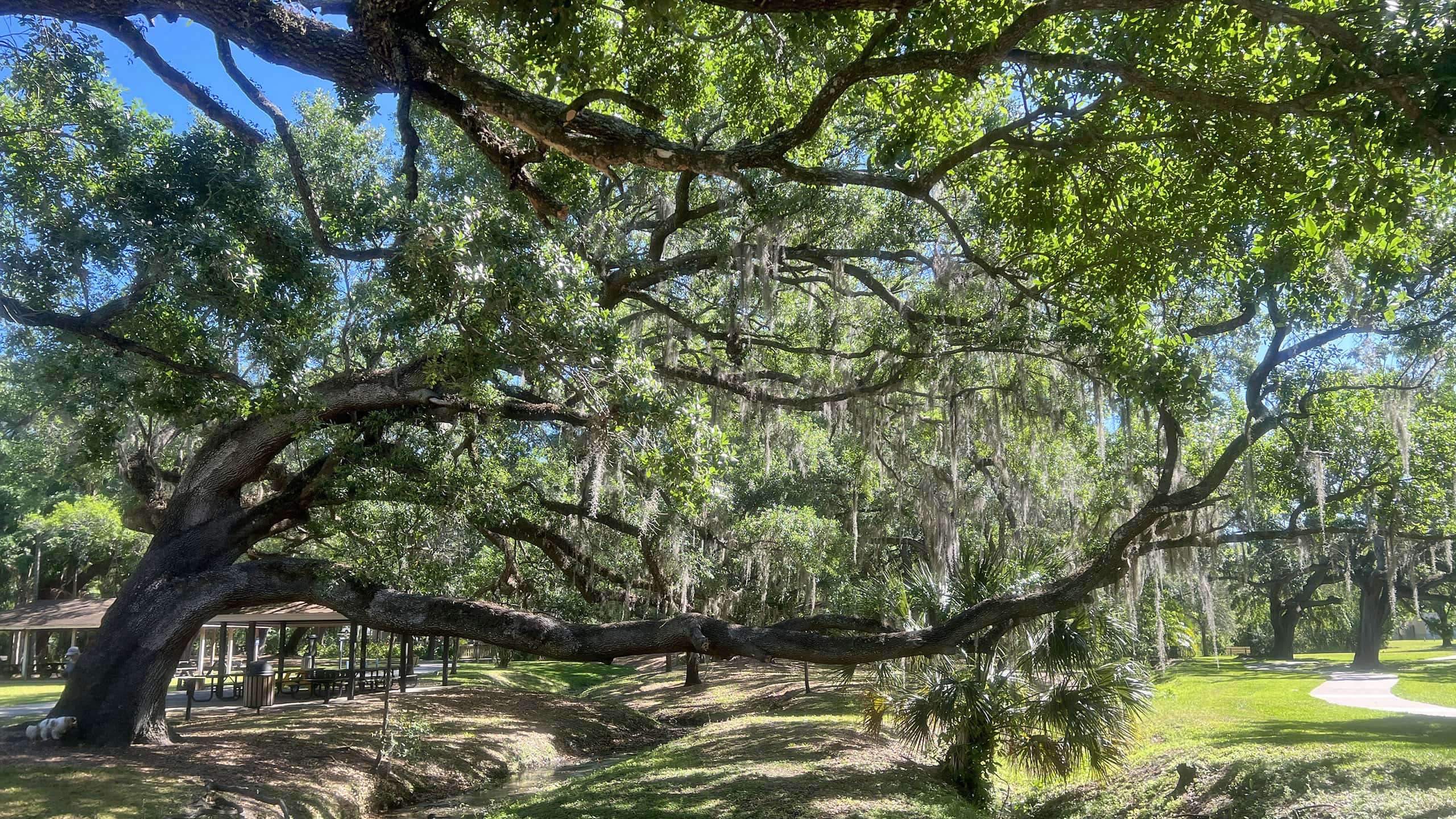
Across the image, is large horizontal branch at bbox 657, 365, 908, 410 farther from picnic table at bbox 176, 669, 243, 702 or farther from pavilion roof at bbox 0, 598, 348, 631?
picnic table at bbox 176, 669, 243, 702

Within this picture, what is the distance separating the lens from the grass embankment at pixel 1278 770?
819 cm

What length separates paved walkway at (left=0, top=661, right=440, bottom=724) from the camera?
15.8 metres

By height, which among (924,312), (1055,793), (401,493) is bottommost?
(1055,793)

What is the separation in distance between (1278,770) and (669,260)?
9.51 meters

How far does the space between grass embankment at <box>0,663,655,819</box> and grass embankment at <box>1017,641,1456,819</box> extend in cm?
831

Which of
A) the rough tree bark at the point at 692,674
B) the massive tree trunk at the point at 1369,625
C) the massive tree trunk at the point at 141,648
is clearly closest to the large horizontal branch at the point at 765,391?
the massive tree trunk at the point at 141,648

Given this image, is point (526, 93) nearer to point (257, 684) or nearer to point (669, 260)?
point (669, 260)

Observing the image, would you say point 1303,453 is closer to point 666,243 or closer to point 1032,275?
point 1032,275

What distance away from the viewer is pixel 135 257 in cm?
867

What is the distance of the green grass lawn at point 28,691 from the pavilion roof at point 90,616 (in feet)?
5.59

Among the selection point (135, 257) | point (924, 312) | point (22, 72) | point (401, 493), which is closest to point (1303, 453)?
point (924, 312)

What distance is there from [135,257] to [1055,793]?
1288 centimetres

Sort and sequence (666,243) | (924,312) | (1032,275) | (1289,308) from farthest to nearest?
1. (666,243)
2. (924,312)
3. (1032,275)
4. (1289,308)

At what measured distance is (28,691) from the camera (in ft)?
75.0
